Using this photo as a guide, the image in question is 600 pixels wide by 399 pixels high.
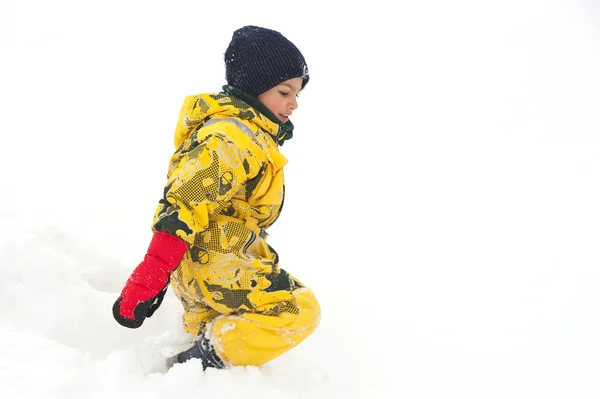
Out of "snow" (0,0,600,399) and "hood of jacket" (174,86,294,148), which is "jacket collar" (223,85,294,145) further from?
"snow" (0,0,600,399)

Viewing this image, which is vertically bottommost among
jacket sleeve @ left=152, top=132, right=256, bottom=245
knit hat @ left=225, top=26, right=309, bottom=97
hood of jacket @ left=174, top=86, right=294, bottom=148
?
jacket sleeve @ left=152, top=132, right=256, bottom=245

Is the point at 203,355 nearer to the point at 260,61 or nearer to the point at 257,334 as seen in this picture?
the point at 257,334

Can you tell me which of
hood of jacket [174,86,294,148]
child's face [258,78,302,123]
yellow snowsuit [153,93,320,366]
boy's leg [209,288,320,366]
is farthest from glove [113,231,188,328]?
child's face [258,78,302,123]

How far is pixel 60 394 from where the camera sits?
1233 millimetres

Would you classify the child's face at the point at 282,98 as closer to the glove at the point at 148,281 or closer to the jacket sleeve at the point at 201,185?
the jacket sleeve at the point at 201,185

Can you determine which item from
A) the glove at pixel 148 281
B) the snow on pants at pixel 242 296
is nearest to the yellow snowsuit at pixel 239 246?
the snow on pants at pixel 242 296

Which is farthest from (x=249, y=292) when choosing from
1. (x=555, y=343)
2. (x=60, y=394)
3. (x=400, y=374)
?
(x=555, y=343)

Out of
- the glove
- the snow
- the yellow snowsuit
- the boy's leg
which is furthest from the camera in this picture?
the snow

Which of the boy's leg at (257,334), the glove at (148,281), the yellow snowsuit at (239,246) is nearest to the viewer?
the glove at (148,281)

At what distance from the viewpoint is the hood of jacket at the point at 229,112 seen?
154 cm

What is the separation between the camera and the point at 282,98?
5.43ft

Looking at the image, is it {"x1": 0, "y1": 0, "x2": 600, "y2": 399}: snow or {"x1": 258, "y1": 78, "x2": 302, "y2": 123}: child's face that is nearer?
{"x1": 258, "y1": 78, "x2": 302, "y2": 123}: child's face

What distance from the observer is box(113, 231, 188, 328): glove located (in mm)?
1312

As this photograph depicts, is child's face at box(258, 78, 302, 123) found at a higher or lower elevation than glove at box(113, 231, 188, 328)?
higher
